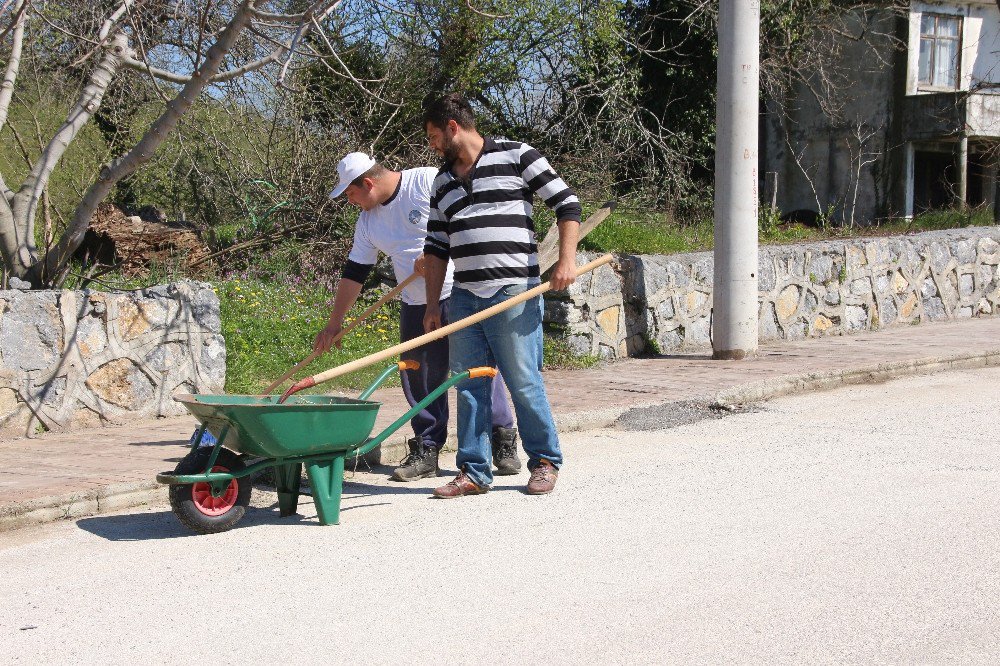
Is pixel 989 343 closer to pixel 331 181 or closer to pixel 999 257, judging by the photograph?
pixel 999 257

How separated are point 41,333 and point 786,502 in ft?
16.7

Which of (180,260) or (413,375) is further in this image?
(180,260)

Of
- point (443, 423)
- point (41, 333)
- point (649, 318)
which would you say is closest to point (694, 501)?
point (443, 423)

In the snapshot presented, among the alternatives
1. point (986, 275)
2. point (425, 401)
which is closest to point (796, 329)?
point (986, 275)

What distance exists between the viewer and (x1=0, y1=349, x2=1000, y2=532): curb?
584 cm

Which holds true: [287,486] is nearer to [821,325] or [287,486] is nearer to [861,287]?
[821,325]

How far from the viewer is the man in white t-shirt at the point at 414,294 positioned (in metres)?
6.62

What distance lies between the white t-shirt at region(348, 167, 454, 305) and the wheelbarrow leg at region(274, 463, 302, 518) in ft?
4.60

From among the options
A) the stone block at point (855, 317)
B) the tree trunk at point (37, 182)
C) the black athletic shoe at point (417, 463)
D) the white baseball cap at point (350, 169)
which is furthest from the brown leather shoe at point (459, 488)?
the stone block at point (855, 317)

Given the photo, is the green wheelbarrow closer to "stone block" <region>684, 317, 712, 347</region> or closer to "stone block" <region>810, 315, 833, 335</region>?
"stone block" <region>684, 317, 712, 347</region>

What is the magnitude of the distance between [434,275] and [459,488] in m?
1.19

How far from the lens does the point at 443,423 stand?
676 cm

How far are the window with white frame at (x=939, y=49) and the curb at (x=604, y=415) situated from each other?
1732 cm

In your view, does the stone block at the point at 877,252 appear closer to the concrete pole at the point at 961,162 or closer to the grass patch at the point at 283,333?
the grass patch at the point at 283,333
